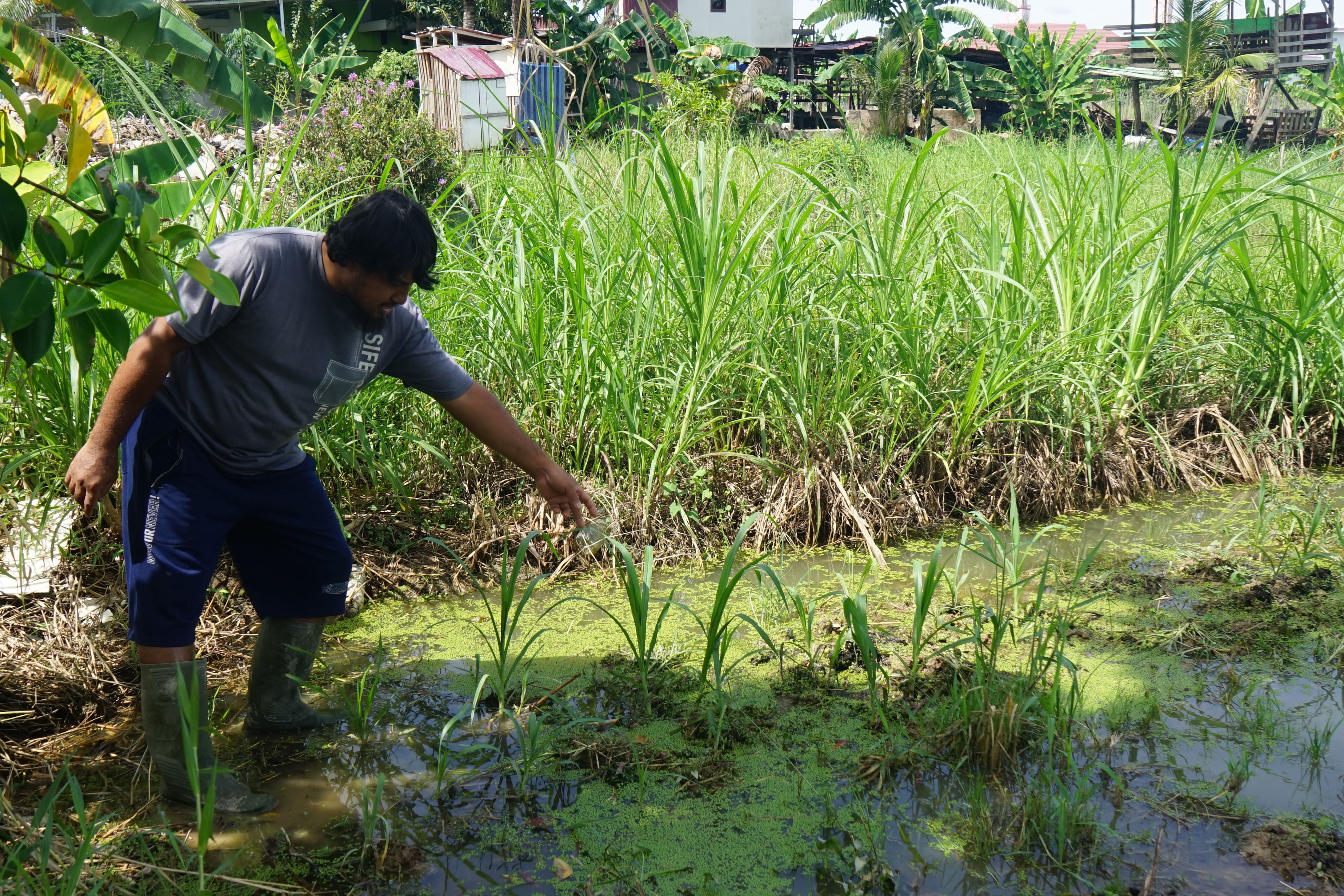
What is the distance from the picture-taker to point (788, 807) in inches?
88.2

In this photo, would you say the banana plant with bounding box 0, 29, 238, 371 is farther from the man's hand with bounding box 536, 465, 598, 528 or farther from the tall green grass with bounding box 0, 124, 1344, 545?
the tall green grass with bounding box 0, 124, 1344, 545

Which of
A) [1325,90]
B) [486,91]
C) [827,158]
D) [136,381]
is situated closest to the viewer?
[136,381]

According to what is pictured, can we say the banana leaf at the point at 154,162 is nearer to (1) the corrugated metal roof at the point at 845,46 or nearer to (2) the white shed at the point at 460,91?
(2) the white shed at the point at 460,91

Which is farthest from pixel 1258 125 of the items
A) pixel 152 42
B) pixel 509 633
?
pixel 509 633

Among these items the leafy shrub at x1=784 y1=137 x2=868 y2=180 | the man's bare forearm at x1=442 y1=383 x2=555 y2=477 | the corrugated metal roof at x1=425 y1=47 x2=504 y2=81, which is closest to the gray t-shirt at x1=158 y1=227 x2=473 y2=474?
the man's bare forearm at x1=442 y1=383 x2=555 y2=477

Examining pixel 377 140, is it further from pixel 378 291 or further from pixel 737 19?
pixel 737 19

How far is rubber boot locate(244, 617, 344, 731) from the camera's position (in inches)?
99.6

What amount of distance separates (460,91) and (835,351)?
5830 millimetres

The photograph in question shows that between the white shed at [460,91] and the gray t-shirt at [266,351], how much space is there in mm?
6259

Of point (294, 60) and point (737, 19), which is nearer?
point (294, 60)

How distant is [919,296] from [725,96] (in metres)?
9.26

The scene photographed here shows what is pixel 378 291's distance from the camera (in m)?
2.13

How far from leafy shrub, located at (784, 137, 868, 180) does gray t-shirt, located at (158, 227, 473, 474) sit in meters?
2.78

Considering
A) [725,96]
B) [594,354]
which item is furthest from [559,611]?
[725,96]
